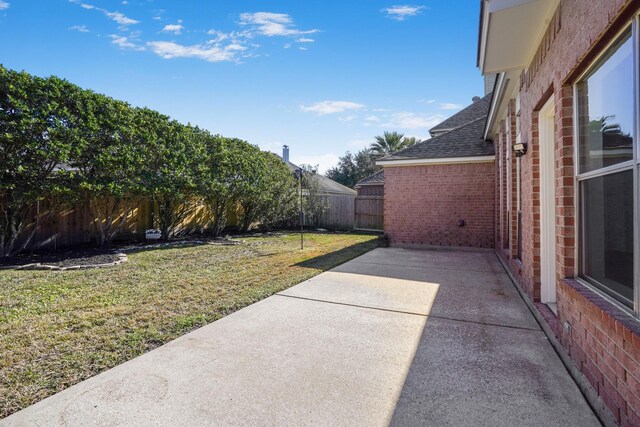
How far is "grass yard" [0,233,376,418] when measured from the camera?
106 inches

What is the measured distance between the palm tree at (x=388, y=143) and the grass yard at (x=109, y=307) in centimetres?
2881

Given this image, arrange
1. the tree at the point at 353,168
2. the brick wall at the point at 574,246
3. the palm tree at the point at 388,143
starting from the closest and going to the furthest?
the brick wall at the point at 574,246
the palm tree at the point at 388,143
the tree at the point at 353,168

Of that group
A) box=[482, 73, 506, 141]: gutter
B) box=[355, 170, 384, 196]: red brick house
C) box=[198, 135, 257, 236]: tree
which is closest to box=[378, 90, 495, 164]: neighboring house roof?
box=[482, 73, 506, 141]: gutter

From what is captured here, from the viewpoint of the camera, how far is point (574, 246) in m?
2.76

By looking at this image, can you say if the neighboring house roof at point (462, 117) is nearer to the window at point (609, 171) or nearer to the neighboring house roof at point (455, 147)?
the neighboring house roof at point (455, 147)

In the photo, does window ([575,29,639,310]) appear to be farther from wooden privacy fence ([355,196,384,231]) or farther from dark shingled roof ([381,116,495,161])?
wooden privacy fence ([355,196,384,231])

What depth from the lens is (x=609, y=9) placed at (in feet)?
6.35

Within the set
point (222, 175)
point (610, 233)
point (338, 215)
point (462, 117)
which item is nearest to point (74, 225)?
point (222, 175)

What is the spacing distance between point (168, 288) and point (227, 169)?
22.9 ft

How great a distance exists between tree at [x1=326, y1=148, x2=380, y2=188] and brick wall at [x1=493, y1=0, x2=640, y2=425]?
110ft

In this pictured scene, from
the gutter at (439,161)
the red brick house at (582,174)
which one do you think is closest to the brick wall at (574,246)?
the red brick house at (582,174)

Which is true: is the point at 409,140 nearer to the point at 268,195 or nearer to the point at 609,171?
the point at 268,195

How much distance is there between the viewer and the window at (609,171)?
6.28ft

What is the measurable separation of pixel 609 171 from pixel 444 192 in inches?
344
